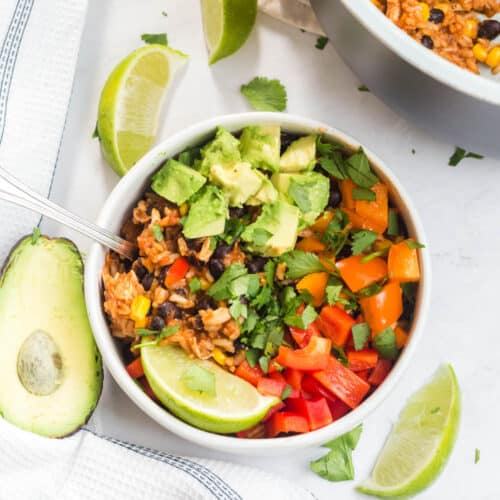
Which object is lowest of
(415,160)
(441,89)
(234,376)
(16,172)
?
(234,376)

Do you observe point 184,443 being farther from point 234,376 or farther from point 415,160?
point 415,160

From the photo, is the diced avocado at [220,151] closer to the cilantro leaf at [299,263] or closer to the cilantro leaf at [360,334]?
the cilantro leaf at [299,263]

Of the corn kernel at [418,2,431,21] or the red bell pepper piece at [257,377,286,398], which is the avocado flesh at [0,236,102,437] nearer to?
the red bell pepper piece at [257,377,286,398]

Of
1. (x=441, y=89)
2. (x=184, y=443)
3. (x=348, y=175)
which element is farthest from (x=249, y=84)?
(x=184, y=443)

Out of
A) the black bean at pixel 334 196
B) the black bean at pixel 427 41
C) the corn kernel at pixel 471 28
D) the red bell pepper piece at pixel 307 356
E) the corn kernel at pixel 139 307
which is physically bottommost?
the red bell pepper piece at pixel 307 356

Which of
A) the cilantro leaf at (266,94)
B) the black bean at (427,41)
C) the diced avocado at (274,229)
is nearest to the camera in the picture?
the diced avocado at (274,229)

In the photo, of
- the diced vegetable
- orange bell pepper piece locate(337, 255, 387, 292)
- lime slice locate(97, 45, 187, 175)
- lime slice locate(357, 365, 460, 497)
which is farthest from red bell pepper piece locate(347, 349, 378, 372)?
lime slice locate(97, 45, 187, 175)

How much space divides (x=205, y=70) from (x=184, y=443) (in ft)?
2.60

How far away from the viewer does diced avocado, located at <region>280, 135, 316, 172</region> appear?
5.69 ft

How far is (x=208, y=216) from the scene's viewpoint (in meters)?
1.65

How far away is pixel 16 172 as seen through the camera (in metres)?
1.84

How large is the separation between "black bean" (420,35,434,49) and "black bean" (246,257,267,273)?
0.53 meters

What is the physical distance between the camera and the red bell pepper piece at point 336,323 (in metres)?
1.72

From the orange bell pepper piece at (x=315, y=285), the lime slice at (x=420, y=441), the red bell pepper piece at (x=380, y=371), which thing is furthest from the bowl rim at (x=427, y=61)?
the lime slice at (x=420, y=441)
